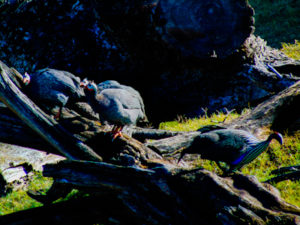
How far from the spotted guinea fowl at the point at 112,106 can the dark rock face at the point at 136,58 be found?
2061 millimetres

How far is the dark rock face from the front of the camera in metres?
6.57

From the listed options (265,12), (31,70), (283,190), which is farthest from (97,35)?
(265,12)

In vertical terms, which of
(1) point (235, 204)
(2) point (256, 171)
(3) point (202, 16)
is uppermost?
(3) point (202, 16)

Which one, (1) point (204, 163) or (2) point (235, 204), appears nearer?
(2) point (235, 204)

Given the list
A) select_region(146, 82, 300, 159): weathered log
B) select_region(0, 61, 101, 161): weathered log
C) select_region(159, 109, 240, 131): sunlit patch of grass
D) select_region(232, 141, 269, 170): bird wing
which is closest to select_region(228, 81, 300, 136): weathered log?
select_region(146, 82, 300, 159): weathered log

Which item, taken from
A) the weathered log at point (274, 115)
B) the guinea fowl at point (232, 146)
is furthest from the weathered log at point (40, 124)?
the weathered log at point (274, 115)

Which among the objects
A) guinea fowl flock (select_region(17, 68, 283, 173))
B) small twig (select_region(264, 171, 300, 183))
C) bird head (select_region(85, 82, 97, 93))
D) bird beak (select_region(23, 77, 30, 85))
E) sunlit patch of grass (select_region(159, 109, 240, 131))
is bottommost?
sunlit patch of grass (select_region(159, 109, 240, 131))

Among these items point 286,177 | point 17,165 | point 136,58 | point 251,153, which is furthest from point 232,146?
point 136,58

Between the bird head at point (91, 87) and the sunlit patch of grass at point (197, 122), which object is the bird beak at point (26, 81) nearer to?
the bird head at point (91, 87)

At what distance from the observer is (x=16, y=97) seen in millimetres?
3691

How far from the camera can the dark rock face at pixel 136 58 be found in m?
6.57

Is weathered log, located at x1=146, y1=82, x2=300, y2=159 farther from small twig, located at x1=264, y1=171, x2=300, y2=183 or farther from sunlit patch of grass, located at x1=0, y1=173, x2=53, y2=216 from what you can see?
sunlit patch of grass, located at x1=0, y1=173, x2=53, y2=216

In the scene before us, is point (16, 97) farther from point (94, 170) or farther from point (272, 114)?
point (272, 114)

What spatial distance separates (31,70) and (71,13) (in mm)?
1717
